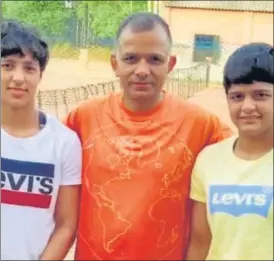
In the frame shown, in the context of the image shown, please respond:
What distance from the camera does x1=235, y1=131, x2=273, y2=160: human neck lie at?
28.9 inches

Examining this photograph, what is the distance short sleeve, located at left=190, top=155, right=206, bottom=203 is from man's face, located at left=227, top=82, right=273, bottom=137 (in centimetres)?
8

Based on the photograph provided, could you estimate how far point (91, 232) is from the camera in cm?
80

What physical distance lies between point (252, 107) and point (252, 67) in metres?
0.05

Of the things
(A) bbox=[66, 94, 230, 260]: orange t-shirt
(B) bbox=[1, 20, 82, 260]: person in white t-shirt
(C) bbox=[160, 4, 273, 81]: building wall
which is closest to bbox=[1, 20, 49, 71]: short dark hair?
(B) bbox=[1, 20, 82, 260]: person in white t-shirt

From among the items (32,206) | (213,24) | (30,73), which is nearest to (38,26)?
(30,73)

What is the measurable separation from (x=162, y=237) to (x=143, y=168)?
0.09 metres

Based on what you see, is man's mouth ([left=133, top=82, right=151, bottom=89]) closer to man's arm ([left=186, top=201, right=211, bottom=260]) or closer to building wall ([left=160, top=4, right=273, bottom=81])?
man's arm ([left=186, top=201, right=211, bottom=260])

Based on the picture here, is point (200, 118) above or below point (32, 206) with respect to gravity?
above

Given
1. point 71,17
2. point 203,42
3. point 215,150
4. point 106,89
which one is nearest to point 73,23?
point 71,17

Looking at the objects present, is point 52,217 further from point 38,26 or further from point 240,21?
point 240,21

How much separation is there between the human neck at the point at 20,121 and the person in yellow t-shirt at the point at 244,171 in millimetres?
210

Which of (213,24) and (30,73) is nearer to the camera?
(30,73)

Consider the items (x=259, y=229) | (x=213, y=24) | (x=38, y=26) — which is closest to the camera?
(x=259, y=229)

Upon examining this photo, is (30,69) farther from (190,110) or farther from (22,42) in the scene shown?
(190,110)
